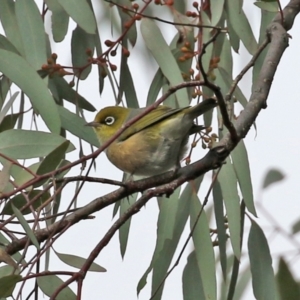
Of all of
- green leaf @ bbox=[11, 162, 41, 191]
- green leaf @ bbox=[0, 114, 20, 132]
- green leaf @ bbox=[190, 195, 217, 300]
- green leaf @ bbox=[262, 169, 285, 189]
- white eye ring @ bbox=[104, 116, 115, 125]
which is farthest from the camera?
white eye ring @ bbox=[104, 116, 115, 125]

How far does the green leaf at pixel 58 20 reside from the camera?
221cm

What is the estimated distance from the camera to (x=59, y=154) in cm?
154

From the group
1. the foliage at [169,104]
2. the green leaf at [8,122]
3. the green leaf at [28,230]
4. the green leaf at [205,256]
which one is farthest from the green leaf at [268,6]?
the green leaf at [8,122]

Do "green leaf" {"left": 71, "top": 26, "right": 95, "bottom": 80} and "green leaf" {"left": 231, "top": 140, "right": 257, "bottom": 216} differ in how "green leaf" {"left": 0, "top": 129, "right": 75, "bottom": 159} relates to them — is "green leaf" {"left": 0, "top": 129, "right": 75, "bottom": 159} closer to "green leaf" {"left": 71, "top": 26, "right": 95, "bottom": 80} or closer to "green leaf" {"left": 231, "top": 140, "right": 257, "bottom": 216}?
"green leaf" {"left": 231, "top": 140, "right": 257, "bottom": 216}

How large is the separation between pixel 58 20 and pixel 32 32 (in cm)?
15

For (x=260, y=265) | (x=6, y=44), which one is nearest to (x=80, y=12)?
(x=6, y=44)

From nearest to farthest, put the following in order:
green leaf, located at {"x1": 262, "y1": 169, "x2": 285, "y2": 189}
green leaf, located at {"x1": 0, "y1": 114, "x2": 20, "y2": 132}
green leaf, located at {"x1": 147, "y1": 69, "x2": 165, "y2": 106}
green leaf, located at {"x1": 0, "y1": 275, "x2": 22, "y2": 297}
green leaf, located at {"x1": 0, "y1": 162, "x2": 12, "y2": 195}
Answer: green leaf, located at {"x1": 0, "y1": 275, "x2": 22, "y2": 297} < green leaf, located at {"x1": 0, "y1": 162, "x2": 12, "y2": 195} < green leaf, located at {"x1": 262, "y1": 169, "x2": 285, "y2": 189} < green leaf, located at {"x1": 0, "y1": 114, "x2": 20, "y2": 132} < green leaf, located at {"x1": 147, "y1": 69, "x2": 165, "y2": 106}

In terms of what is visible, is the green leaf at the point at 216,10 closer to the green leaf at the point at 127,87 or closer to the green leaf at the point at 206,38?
the green leaf at the point at 206,38

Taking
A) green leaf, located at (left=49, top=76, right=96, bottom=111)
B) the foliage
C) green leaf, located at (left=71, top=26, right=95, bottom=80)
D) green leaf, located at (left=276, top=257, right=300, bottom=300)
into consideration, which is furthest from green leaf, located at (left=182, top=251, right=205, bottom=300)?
green leaf, located at (left=276, top=257, right=300, bottom=300)

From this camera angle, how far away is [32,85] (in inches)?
72.1

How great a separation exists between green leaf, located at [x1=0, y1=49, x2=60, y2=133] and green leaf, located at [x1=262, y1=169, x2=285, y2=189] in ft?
1.67

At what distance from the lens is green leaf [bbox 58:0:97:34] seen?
6.52 feet

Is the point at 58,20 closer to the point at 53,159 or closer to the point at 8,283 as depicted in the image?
the point at 53,159

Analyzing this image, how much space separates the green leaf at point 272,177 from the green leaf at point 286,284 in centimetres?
72
